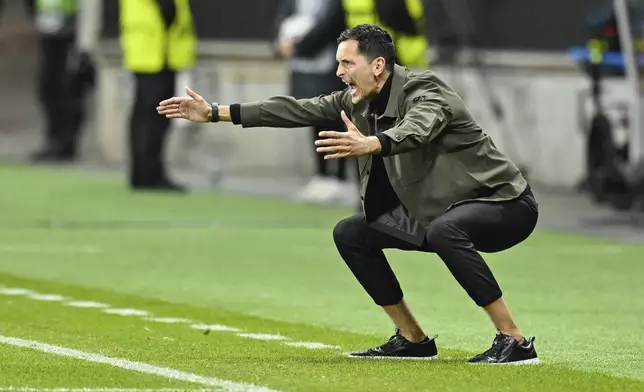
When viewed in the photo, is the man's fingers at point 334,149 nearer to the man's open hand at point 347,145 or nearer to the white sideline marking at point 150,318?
the man's open hand at point 347,145

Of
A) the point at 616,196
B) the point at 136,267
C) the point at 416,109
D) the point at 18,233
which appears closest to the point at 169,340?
the point at 416,109

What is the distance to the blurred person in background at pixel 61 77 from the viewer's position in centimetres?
2656

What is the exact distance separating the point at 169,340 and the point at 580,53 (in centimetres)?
1147

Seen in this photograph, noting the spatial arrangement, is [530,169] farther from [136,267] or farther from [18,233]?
[136,267]

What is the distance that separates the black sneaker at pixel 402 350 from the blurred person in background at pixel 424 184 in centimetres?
23

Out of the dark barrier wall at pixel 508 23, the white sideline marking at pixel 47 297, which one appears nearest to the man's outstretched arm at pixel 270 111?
the white sideline marking at pixel 47 297

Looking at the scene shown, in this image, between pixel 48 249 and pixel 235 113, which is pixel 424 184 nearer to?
pixel 235 113

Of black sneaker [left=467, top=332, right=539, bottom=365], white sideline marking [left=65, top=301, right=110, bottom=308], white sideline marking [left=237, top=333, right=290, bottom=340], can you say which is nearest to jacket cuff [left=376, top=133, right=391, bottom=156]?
black sneaker [left=467, top=332, right=539, bottom=365]

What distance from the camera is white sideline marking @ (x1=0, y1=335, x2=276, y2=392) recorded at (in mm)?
8344

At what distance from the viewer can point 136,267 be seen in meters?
14.7

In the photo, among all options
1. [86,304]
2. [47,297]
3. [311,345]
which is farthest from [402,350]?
[47,297]

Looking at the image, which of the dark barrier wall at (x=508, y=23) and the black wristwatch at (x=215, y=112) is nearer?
the black wristwatch at (x=215, y=112)

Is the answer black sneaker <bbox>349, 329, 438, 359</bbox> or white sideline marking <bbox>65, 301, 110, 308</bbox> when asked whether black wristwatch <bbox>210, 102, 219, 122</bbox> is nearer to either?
black sneaker <bbox>349, 329, 438, 359</bbox>

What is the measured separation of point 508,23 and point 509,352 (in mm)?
16217
